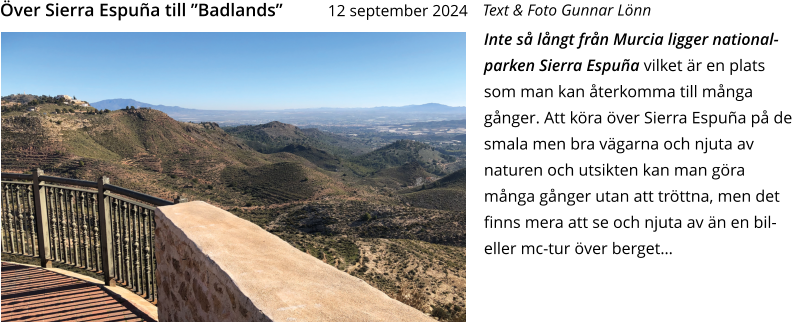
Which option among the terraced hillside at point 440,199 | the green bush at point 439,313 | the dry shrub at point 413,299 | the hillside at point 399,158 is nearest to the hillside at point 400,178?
the hillside at point 399,158

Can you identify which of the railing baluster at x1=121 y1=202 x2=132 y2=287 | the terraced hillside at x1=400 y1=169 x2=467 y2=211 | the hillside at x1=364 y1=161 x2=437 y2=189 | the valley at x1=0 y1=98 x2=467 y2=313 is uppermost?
the railing baluster at x1=121 y1=202 x2=132 y2=287

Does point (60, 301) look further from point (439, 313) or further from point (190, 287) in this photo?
point (439, 313)

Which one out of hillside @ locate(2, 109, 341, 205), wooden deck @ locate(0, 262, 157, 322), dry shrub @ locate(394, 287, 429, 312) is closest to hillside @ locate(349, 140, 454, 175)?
hillside @ locate(2, 109, 341, 205)

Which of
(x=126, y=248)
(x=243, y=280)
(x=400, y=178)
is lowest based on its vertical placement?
(x=400, y=178)

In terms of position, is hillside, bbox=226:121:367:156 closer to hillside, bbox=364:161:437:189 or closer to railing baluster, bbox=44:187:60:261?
hillside, bbox=364:161:437:189

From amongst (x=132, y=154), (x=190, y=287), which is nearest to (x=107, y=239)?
(x=190, y=287)
